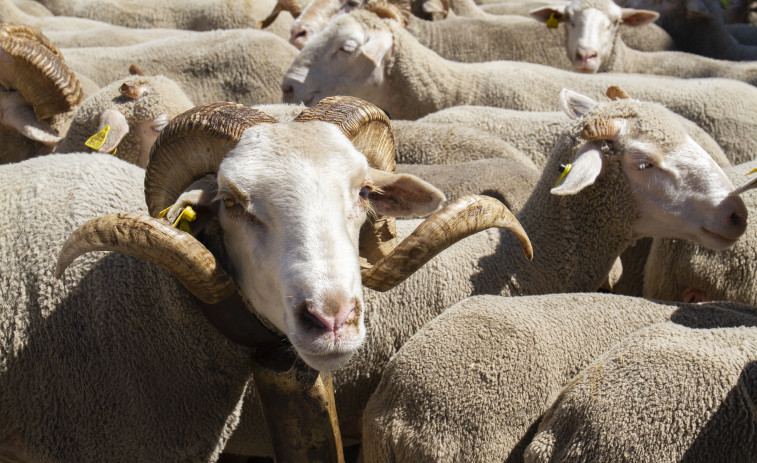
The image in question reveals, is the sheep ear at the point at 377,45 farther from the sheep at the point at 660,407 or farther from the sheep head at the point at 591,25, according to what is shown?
the sheep at the point at 660,407

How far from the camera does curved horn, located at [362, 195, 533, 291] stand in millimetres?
2439

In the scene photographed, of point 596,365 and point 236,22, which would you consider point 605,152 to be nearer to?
point 596,365

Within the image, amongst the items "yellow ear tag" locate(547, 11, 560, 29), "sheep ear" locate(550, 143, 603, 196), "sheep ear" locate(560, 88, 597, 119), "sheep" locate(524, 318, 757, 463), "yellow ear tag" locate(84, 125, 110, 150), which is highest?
"sheep" locate(524, 318, 757, 463)

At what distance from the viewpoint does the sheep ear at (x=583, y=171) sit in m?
3.26

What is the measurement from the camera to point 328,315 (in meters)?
2.12

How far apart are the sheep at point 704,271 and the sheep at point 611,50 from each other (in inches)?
120

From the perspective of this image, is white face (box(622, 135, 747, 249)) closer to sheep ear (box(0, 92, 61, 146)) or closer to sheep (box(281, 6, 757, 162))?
sheep (box(281, 6, 757, 162))

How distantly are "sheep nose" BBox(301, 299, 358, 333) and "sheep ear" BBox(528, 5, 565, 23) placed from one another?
5.45 meters

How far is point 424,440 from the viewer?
7.87ft

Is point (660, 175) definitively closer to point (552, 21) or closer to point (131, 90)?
point (131, 90)

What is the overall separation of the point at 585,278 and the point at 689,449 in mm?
1523

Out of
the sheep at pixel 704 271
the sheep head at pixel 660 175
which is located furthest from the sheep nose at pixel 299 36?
the sheep at pixel 704 271

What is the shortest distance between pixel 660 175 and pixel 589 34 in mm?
3612

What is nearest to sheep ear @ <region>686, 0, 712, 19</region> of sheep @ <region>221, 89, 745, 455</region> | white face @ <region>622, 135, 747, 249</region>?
sheep @ <region>221, 89, 745, 455</region>
